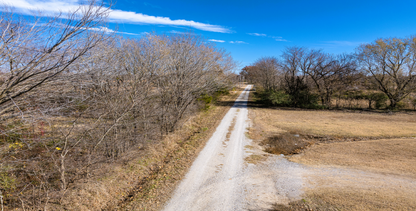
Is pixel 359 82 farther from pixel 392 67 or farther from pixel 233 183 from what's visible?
pixel 233 183

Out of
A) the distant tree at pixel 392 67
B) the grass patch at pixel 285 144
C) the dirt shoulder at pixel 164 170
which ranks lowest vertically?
the dirt shoulder at pixel 164 170

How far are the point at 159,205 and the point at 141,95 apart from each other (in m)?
4.12

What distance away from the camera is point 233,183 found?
21.3 ft

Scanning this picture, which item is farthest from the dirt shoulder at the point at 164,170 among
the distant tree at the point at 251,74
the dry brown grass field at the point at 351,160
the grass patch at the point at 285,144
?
the distant tree at the point at 251,74

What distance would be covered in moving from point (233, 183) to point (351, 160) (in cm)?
575

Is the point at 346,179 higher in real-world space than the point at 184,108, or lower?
lower

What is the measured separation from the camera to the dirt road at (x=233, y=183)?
5.42m

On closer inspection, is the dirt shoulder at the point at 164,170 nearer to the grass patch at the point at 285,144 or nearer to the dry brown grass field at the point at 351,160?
the dry brown grass field at the point at 351,160

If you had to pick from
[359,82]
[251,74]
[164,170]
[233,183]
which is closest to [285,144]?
[233,183]

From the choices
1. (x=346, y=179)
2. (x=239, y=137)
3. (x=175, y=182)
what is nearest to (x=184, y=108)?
(x=239, y=137)

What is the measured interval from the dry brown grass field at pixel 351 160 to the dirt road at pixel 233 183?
0.53 meters

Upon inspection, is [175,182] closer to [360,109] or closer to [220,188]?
[220,188]

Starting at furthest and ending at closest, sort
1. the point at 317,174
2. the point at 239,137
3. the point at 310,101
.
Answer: the point at 310,101, the point at 239,137, the point at 317,174

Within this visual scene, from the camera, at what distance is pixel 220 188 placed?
20.4 ft
